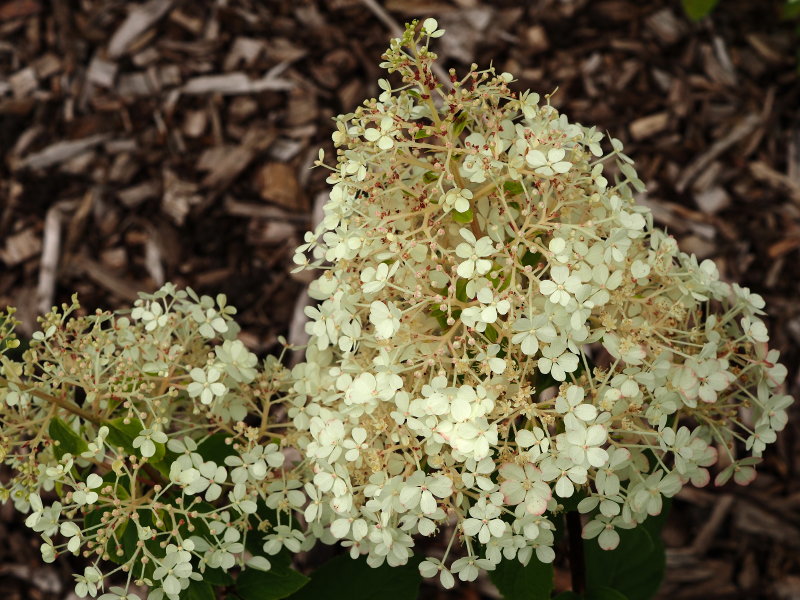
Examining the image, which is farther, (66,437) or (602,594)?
(602,594)

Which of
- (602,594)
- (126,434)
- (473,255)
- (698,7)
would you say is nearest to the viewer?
(473,255)

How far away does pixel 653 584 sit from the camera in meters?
1.62

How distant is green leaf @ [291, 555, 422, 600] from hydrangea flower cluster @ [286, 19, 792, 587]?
0.22 metres

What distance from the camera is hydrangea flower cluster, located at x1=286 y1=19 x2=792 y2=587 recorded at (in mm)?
1055

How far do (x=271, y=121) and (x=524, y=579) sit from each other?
5.79 ft

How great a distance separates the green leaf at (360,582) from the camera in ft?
4.67

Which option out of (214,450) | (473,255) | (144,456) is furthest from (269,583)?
(473,255)

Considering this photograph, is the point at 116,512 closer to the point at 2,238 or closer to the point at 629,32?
the point at 2,238

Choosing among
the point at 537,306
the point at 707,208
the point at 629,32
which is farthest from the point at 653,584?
the point at 629,32

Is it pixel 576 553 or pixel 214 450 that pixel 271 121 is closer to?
pixel 214 450

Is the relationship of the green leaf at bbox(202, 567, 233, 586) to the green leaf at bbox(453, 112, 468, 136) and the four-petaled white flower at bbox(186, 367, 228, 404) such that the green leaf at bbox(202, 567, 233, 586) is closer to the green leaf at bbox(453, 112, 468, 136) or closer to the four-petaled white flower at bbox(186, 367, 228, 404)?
the four-petaled white flower at bbox(186, 367, 228, 404)

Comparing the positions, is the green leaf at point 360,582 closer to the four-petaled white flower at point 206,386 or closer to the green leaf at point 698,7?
the four-petaled white flower at point 206,386

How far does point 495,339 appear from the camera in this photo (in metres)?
1.15

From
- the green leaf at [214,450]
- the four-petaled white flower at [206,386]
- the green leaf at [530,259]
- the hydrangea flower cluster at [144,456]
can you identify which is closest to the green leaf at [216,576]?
Answer: the hydrangea flower cluster at [144,456]
